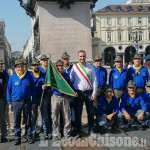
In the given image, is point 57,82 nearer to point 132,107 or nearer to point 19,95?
point 19,95

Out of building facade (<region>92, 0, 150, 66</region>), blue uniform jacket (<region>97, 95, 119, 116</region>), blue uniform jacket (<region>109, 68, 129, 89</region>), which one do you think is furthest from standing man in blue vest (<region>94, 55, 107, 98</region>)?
building facade (<region>92, 0, 150, 66</region>)

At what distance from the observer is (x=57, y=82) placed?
19.8 feet

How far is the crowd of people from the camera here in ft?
19.6

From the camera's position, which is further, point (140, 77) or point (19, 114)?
point (140, 77)

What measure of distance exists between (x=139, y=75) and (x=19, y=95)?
3.63 metres

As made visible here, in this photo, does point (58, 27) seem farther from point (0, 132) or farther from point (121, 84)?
point (0, 132)

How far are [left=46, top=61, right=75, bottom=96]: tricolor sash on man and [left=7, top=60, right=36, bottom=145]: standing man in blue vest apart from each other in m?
0.46

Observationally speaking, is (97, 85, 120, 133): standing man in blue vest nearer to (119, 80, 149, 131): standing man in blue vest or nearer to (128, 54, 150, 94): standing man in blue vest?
(119, 80, 149, 131): standing man in blue vest

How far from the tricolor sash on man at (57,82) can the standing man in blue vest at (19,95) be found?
1.50ft

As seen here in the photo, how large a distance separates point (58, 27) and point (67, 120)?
5.32 metres

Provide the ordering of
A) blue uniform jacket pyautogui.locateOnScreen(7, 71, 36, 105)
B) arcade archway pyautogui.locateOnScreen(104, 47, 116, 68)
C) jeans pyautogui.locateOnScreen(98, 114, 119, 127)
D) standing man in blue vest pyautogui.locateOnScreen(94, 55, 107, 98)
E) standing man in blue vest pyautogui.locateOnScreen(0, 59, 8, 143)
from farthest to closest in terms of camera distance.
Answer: arcade archway pyautogui.locateOnScreen(104, 47, 116, 68) → standing man in blue vest pyautogui.locateOnScreen(94, 55, 107, 98) → jeans pyautogui.locateOnScreen(98, 114, 119, 127) → standing man in blue vest pyautogui.locateOnScreen(0, 59, 8, 143) → blue uniform jacket pyautogui.locateOnScreen(7, 71, 36, 105)

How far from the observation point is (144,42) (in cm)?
7000

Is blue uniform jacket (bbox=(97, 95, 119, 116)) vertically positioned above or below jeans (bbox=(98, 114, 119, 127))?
above

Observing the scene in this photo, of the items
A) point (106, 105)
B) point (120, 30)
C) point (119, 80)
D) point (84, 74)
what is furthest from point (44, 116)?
point (120, 30)
